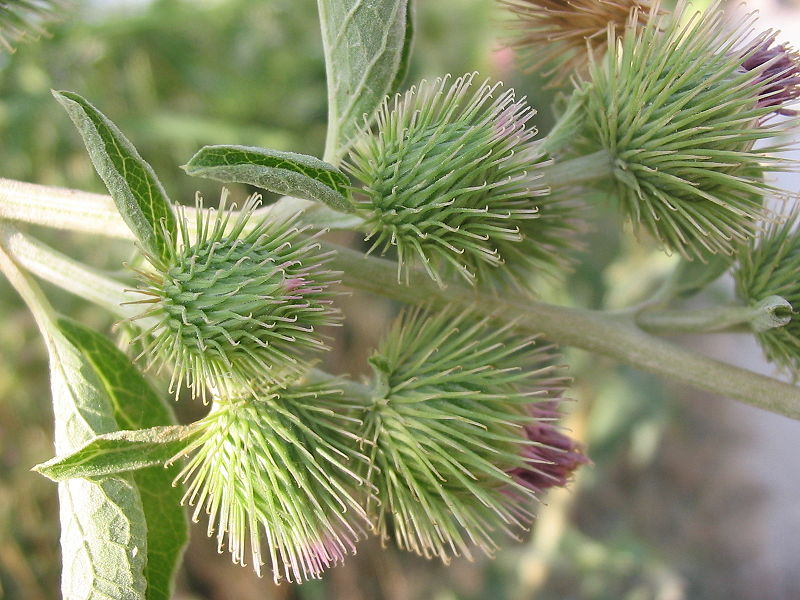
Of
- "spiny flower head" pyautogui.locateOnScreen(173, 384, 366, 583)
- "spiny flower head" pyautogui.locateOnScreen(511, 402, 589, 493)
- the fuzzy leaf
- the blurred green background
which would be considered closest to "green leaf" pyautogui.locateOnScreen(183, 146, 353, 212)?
"spiny flower head" pyautogui.locateOnScreen(173, 384, 366, 583)

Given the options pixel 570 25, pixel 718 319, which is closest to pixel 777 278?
pixel 718 319

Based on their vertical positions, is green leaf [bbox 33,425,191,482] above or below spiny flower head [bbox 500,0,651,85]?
below

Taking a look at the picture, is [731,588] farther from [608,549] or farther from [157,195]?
[157,195]

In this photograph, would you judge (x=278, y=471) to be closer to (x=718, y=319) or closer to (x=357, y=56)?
(x=357, y=56)


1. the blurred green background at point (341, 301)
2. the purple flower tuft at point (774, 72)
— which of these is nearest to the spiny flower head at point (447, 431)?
the purple flower tuft at point (774, 72)

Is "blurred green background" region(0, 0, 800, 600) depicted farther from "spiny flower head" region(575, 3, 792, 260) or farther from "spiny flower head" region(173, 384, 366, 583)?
"spiny flower head" region(173, 384, 366, 583)
